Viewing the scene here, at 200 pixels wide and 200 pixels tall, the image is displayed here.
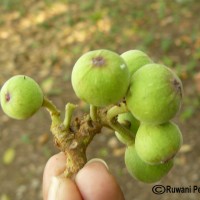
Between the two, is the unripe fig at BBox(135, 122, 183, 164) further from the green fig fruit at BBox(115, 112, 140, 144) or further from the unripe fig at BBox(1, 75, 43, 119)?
the unripe fig at BBox(1, 75, 43, 119)

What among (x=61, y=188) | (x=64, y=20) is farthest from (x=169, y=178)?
(x=64, y=20)

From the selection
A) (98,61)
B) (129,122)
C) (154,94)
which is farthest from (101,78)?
(129,122)

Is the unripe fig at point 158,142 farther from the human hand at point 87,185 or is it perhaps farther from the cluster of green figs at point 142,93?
the human hand at point 87,185

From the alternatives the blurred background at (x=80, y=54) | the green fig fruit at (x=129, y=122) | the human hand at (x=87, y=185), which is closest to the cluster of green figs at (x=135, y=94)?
the green fig fruit at (x=129, y=122)

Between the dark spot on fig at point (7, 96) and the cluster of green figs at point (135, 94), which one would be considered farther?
the dark spot on fig at point (7, 96)

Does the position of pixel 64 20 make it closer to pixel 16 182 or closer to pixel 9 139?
pixel 9 139
